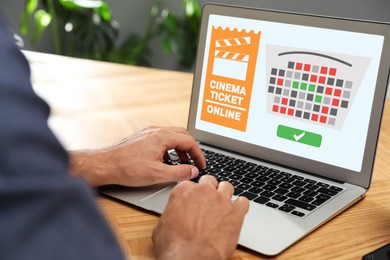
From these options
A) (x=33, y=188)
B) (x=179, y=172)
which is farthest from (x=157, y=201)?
(x=33, y=188)

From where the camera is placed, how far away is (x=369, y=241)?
3.06 feet

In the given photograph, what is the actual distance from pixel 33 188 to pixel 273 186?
74cm

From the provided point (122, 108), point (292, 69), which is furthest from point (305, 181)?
point (122, 108)

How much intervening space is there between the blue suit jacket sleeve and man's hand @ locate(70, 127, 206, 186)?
639 mm


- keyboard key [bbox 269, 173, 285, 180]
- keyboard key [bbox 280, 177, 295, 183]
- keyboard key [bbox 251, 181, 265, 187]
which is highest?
keyboard key [bbox 280, 177, 295, 183]

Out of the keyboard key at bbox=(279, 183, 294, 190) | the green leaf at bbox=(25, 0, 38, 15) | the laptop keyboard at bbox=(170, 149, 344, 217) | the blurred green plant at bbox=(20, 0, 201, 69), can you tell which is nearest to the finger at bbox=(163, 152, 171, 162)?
the laptop keyboard at bbox=(170, 149, 344, 217)

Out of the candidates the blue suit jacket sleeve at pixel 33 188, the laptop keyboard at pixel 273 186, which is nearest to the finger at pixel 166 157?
the laptop keyboard at pixel 273 186

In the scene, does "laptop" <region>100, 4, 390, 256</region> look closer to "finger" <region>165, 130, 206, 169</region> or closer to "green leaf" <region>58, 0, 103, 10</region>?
"finger" <region>165, 130, 206, 169</region>

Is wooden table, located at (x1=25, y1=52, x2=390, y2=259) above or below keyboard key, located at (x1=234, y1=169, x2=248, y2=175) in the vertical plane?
below

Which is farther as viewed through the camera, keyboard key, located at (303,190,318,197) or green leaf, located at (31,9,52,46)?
green leaf, located at (31,9,52,46)

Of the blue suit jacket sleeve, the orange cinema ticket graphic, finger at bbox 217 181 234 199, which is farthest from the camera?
the orange cinema ticket graphic

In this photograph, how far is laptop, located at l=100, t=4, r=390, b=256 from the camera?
3.41 feet

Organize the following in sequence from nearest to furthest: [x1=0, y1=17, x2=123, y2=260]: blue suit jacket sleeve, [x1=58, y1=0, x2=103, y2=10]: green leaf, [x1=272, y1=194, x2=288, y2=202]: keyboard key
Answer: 1. [x1=0, y1=17, x2=123, y2=260]: blue suit jacket sleeve
2. [x1=272, y1=194, x2=288, y2=202]: keyboard key
3. [x1=58, y1=0, x2=103, y2=10]: green leaf

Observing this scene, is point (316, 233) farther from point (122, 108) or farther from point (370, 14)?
point (370, 14)
